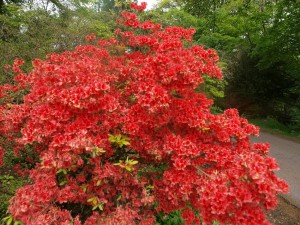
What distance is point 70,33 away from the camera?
22.9 feet

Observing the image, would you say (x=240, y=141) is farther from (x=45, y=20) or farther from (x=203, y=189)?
(x=45, y=20)

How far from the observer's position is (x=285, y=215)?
473 centimetres

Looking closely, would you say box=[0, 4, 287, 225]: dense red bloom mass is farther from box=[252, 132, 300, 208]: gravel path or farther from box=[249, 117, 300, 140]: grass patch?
box=[249, 117, 300, 140]: grass patch

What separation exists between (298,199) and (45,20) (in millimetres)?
7772

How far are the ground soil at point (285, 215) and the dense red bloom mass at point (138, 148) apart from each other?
247cm

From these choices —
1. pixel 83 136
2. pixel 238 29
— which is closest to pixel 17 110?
pixel 83 136

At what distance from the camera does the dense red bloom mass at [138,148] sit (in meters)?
2.14

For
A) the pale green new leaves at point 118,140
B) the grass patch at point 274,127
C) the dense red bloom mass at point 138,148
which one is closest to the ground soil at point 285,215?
the dense red bloom mass at point 138,148

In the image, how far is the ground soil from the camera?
4529 millimetres

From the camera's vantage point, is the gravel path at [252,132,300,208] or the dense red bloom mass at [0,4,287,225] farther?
the gravel path at [252,132,300,208]

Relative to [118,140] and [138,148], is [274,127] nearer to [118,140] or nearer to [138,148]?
[138,148]

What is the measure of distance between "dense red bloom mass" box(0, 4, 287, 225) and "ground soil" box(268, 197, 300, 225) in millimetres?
2474

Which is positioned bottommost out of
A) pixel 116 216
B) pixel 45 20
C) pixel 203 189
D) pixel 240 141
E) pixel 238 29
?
pixel 116 216

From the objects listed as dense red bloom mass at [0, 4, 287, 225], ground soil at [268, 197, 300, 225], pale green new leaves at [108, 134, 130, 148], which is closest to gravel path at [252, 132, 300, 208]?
ground soil at [268, 197, 300, 225]
